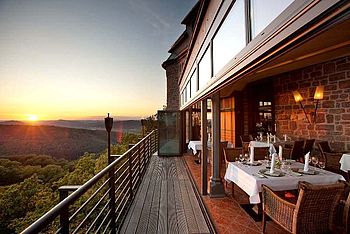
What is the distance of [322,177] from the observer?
317cm

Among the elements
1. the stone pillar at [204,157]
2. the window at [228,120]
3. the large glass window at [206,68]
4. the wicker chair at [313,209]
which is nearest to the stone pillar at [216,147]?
the stone pillar at [204,157]

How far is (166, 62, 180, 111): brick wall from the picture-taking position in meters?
15.1

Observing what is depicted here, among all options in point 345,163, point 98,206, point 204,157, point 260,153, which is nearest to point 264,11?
point 98,206

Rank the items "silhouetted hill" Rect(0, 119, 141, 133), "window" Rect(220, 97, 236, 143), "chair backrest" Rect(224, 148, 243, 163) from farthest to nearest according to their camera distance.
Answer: "silhouetted hill" Rect(0, 119, 141, 133) < "window" Rect(220, 97, 236, 143) < "chair backrest" Rect(224, 148, 243, 163)

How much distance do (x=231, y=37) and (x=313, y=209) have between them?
6.56ft

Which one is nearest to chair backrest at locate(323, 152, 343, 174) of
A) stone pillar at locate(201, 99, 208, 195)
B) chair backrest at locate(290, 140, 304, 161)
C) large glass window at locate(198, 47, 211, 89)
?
chair backrest at locate(290, 140, 304, 161)

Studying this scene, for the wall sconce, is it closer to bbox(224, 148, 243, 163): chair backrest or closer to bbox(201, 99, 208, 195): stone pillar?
bbox(224, 148, 243, 163): chair backrest

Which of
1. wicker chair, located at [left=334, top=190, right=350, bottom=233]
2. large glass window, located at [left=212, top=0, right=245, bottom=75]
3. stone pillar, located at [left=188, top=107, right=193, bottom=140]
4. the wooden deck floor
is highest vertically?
large glass window, located at [left=212, top=0, right=245, bottom=75]

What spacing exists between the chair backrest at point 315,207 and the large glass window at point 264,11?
1750 millimetres

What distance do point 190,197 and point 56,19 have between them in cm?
942

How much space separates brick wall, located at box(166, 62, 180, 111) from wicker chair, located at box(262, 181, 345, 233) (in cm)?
1273

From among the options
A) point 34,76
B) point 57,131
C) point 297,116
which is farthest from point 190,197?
point 57,131

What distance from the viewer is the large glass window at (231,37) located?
170 cm

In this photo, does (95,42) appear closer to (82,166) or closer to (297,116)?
(297,116)
